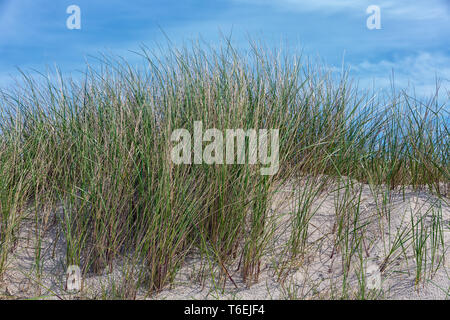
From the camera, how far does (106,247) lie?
2.68 meters

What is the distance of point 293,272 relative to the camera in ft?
8.84

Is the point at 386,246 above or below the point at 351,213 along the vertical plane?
below

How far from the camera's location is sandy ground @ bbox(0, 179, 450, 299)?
8.26 feet

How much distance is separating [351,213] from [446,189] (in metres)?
1.16

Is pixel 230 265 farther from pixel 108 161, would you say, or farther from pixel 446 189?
pixel 446 189

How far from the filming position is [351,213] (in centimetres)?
308

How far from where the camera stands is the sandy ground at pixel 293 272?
252cm

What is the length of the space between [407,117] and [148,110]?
2.38 metres
